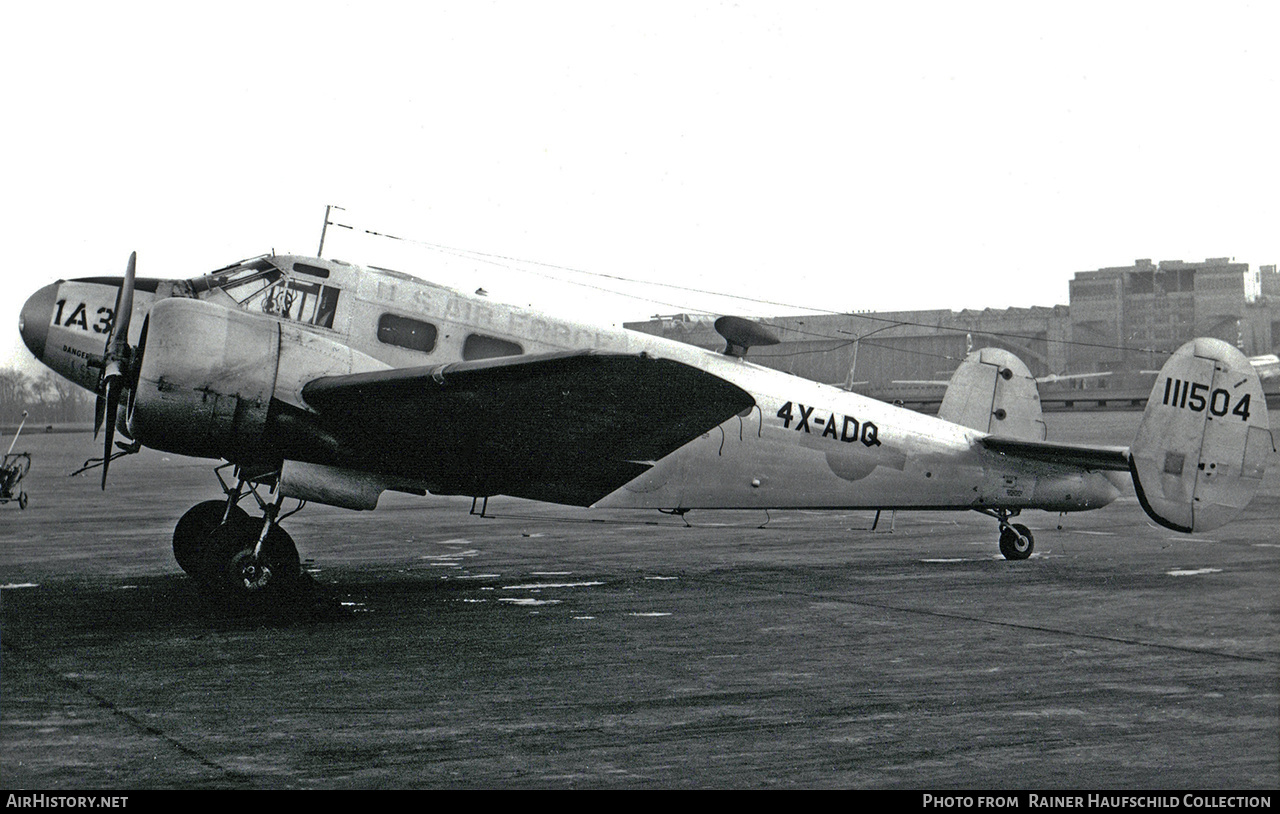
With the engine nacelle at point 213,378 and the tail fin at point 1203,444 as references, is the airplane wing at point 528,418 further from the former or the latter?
the tail fin at point 1203,444

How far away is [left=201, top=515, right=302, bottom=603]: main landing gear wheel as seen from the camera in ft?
31.6

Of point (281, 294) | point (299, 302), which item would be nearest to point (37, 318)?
point (281, 294)

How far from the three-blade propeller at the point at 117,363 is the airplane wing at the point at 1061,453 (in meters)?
9.20

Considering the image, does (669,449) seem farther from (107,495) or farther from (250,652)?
(107,495)

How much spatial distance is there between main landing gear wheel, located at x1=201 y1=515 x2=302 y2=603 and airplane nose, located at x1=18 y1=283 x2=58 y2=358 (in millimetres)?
2805

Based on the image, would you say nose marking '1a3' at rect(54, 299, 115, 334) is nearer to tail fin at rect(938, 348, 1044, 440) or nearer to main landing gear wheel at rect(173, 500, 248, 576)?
main landing gear wheel at rect(173, 500, 248, 576)

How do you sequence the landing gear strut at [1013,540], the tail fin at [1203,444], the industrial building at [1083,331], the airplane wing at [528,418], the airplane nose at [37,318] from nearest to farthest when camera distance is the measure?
1. the airplane wing at [528,418]
2. the airplane nose at [37,318]
3. the tail fin at [1203,444]
4. the landing gear strut at [1013,540]
5. the industrial building at [1083,331]

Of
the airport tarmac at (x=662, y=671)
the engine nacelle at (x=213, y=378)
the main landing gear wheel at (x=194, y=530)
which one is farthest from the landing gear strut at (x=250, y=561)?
the main landing gear wheel at (x=194, y=530)

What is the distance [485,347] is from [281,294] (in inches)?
77.7

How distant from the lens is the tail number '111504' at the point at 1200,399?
472 inches

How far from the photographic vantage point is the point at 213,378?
9.51 m

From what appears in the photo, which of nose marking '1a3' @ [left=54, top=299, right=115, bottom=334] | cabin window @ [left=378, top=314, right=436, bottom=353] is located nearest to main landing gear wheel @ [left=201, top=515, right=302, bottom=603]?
cabin window @ [left=378, top=314, right=436, bottom=353]

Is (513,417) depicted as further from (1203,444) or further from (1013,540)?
(1203,444)
